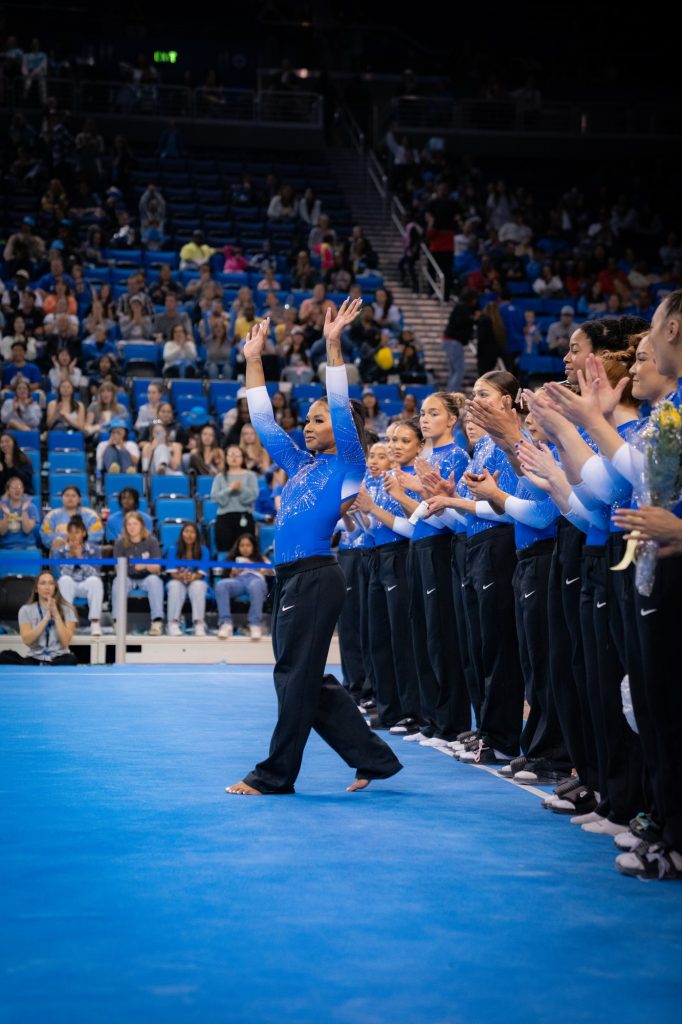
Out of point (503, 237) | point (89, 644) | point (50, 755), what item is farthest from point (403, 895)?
point (503, 237)

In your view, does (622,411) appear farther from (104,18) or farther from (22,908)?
(104,18)

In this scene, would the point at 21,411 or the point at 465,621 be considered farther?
the point at 21,411

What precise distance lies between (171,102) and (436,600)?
19246mm

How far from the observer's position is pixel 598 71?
28750 millimetres

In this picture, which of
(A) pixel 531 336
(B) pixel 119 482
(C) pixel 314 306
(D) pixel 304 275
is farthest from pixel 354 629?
(D) pixel 304 275

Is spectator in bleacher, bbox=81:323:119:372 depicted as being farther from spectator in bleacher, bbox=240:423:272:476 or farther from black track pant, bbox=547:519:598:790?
black track pant, bbox=547:519:598:790

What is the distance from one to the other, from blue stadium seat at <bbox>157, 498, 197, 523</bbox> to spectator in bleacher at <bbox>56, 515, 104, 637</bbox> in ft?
3.70

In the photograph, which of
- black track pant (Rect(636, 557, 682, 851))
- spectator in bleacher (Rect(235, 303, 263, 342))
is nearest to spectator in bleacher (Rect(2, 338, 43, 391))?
spectator in bleacher (Rect(235, 303, 263, 342))

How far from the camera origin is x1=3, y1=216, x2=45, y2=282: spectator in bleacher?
60.5 ft

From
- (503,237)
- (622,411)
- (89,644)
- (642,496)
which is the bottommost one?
(89,644)

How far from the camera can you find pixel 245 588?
1399cm

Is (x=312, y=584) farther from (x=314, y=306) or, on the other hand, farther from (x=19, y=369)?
(x=314, y=306)

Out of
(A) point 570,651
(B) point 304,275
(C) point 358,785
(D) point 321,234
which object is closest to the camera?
(A) point 570,651

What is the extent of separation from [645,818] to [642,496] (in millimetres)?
1184
